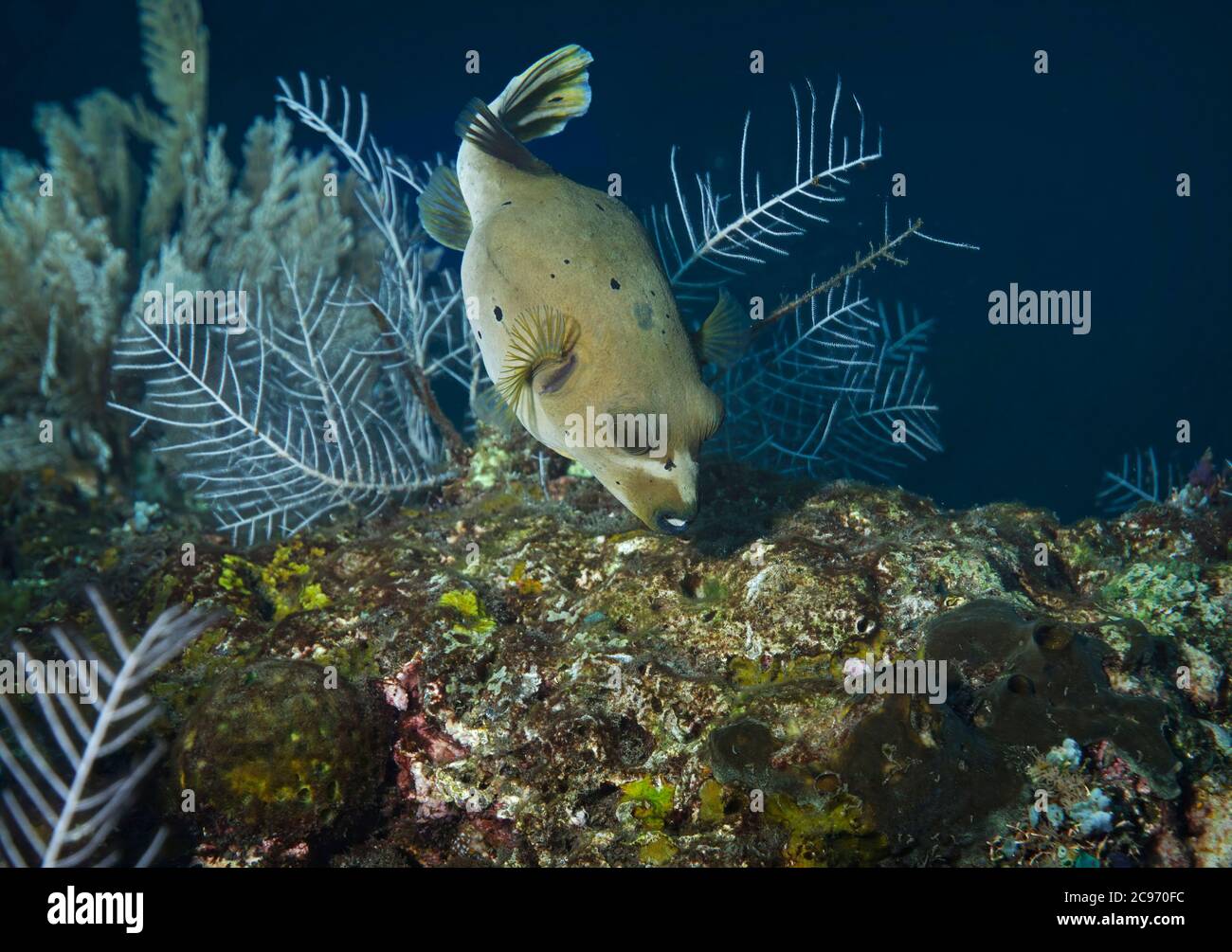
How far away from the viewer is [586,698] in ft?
8.63

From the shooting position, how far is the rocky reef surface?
2.19 m

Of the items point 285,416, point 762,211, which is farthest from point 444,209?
point 285,416

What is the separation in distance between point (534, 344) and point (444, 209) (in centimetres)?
161

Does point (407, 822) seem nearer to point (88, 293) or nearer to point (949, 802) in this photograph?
point (949, 802)

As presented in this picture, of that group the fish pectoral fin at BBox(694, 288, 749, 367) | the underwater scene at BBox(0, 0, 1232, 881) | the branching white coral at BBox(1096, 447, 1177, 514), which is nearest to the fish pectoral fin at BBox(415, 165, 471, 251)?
the underwater scene at BBox(0, 0, 1232, 881)

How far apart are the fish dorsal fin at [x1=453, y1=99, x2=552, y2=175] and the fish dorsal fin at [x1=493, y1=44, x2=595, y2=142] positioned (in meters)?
0.19

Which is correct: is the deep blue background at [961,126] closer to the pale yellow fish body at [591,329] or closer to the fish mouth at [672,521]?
the pale yellow fish body at [591,329]

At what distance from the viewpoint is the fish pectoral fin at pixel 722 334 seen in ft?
10.1

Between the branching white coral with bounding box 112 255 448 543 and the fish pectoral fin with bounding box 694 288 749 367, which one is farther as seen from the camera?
the branching white coral with bounding box 112 255 448 543

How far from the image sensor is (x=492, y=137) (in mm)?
3182

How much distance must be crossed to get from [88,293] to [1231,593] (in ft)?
29.3

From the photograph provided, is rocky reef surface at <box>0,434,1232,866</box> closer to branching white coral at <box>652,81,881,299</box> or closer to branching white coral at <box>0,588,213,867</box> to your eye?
branching white coral at <box>0,588,213,867</box>

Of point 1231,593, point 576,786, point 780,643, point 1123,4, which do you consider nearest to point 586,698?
point 576,786

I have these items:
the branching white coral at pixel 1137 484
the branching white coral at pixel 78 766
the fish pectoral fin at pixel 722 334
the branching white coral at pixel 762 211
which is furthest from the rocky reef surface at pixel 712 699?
the branching white coral at pixel 762 211
